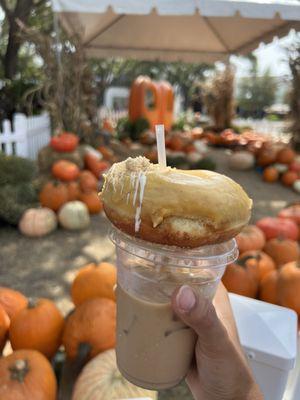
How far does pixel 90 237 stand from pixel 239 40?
7199 millimetres

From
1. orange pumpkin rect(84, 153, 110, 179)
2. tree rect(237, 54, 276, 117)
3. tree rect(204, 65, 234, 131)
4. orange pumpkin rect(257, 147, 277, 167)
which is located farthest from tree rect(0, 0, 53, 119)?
tree rect(237, 54, 276, 117)

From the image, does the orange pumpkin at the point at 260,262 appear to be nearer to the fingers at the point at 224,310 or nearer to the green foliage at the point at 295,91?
the fingers at the point at 224,310

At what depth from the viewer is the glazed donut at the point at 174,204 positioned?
2.50ft

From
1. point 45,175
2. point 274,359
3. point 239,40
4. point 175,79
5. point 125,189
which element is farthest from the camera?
point 175,79

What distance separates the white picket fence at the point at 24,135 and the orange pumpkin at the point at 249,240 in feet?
11.8

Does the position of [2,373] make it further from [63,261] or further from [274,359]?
[63,261]

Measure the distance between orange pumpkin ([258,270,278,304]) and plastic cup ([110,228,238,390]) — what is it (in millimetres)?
1109

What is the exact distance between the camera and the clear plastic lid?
0.85 metres

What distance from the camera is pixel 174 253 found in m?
0.85

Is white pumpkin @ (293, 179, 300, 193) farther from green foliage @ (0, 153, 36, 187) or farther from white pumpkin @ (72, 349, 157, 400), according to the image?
white pumpkin @ (72, 349, 157, 400)

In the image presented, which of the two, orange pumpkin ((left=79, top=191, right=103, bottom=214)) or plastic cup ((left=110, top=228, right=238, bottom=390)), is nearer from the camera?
plastic cup ((left=110, top=228, right=238, bottom=390))

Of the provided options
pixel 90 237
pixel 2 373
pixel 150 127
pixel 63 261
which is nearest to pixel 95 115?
pixel 150 127

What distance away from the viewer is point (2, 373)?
1429mm

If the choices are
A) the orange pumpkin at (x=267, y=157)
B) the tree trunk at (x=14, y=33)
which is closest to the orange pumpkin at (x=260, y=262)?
the orange pumpkin at (x=267, y=157)
